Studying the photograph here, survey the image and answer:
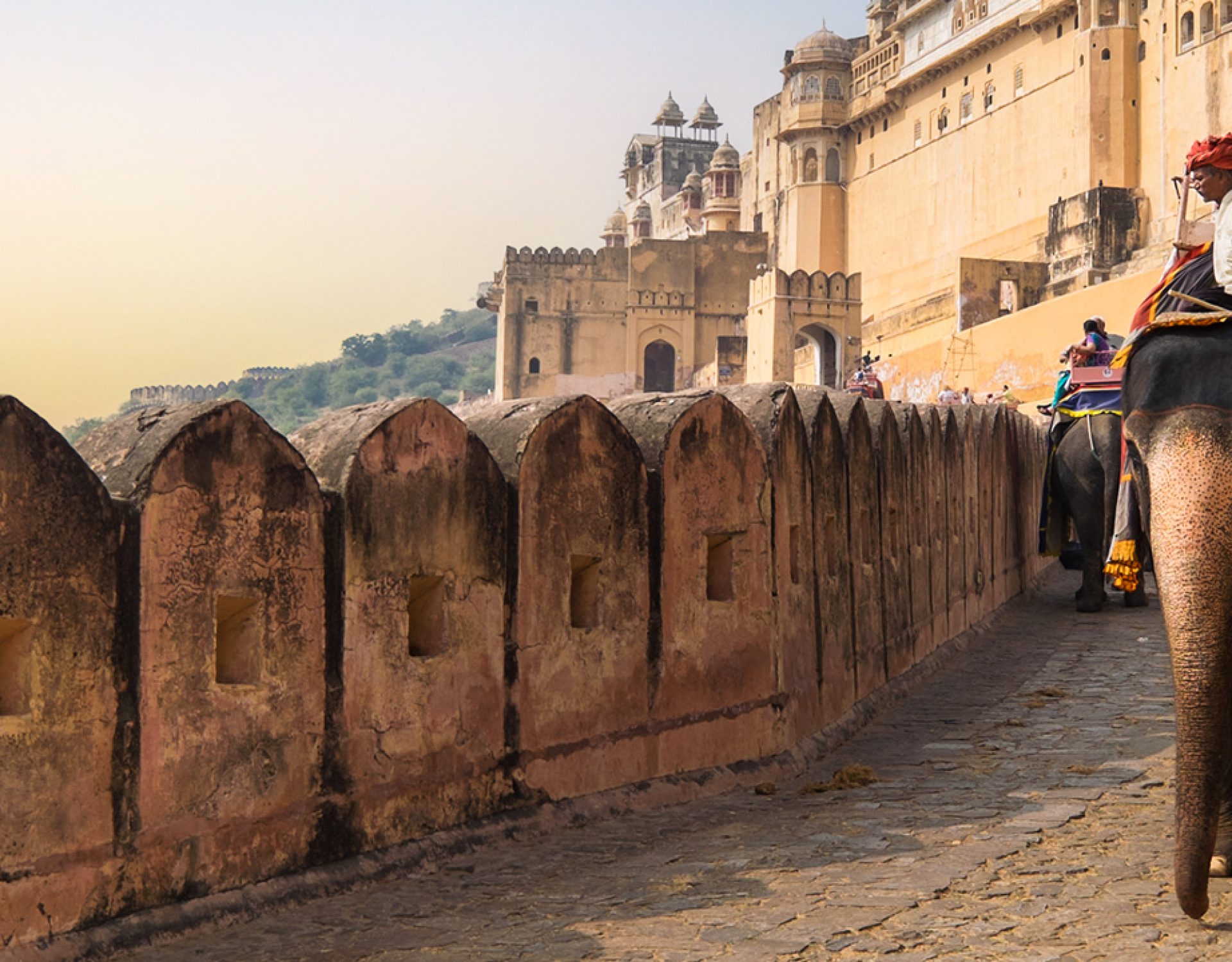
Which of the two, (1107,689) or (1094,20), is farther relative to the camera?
(1094,20)

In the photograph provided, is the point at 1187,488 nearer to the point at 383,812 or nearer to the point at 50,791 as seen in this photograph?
the point at 383,812

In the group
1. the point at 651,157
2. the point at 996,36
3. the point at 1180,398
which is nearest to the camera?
the point at 1180,398

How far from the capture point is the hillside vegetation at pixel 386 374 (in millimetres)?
111000

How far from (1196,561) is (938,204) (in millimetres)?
41206

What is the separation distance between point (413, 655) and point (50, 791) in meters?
1.13

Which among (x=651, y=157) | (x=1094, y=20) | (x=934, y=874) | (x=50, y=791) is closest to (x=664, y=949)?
(x=934, y=874)

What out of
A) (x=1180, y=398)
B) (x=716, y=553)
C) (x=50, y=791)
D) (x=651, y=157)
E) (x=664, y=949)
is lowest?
(x=664, y=949)

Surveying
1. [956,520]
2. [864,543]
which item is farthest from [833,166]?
[864,543]

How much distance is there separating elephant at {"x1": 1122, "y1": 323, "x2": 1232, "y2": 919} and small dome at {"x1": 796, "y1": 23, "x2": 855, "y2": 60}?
46797mm

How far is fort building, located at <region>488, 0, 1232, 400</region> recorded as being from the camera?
32.1 metres

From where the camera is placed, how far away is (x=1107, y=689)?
7.07 metres

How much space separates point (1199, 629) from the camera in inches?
129

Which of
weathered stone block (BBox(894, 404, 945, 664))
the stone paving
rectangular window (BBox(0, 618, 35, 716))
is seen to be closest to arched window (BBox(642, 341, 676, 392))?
weathered stone block (BBox(894, 404, 945, 664))

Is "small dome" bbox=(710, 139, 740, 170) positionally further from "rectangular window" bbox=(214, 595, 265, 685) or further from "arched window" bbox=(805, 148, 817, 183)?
"rectangular window" bbox=(214, 595, 265, 685)
